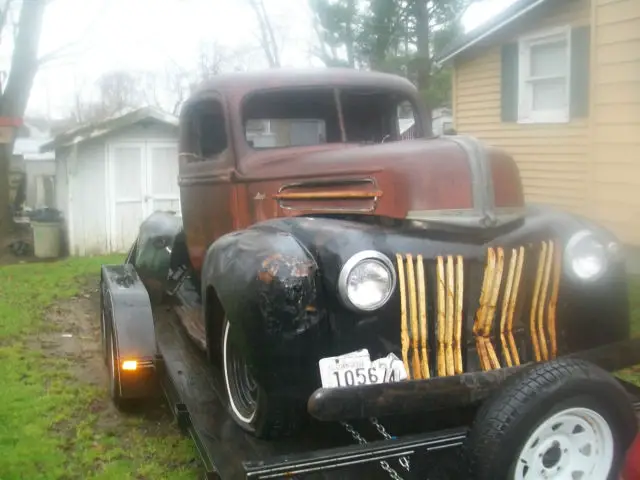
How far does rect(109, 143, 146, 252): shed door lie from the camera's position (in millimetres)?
14977

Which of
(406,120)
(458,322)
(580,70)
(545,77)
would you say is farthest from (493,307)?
(545,77)

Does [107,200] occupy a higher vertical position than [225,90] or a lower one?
lower

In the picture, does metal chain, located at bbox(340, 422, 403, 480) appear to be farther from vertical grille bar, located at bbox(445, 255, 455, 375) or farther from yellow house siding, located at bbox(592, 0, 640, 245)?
yellow house siding, located at bbox(592, 0, 640, 245)

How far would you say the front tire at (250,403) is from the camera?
300cm

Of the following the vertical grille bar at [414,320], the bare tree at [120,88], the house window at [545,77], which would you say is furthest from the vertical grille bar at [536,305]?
the bare tree at [120,88]

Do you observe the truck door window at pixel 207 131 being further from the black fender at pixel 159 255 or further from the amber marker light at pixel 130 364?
the amber marker light at pixel 130 364

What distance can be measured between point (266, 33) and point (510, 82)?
20723mm

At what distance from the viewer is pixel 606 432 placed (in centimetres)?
288

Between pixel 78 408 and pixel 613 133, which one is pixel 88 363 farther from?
pixel 613 133

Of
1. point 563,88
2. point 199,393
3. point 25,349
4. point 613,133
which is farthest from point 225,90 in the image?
point 563,88

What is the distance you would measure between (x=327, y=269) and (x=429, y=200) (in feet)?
2.21

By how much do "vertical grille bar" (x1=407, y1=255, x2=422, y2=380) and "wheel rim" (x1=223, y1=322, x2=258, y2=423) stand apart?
2.35ft

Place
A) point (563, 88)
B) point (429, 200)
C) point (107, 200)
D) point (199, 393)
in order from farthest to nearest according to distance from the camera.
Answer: point (107, 200)
point (563, 88)
point (199, 393)
point (429, 200)

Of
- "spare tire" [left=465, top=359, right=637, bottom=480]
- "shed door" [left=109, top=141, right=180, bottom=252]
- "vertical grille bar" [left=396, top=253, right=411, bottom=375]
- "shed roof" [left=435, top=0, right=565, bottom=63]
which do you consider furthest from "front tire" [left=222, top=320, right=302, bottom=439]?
"shed door" [left=109, top=141, right=180, bottom=252]
